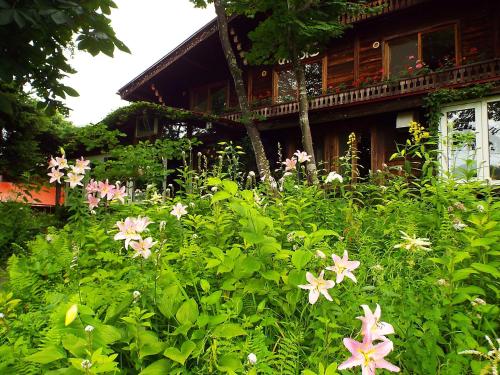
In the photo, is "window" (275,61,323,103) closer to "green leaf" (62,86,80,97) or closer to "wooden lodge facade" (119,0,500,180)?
"wooden lodge facade" (119,0,500,180)

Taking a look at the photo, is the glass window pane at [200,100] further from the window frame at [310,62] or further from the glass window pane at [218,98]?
the window frame at [310,62]

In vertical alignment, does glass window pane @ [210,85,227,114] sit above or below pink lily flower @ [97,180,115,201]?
above

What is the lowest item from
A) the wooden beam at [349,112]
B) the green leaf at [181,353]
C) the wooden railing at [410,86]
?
the green leaf at [181,353]

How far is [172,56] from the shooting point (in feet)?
50.1

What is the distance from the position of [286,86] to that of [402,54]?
428 centimetres

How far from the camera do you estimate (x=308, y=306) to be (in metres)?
1.77

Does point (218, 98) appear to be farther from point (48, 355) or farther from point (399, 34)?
point (48, 355)

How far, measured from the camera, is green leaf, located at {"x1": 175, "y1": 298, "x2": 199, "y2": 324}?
1384 millimetres

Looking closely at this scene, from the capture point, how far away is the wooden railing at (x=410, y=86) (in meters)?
10.3

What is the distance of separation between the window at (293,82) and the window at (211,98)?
273cm

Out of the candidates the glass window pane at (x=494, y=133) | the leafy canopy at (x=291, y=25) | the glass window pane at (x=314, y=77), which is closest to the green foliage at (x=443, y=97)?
the glass window pane at (x=494, y=133)

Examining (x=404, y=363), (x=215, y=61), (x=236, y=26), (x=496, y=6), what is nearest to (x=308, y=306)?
(x=404, y=363)

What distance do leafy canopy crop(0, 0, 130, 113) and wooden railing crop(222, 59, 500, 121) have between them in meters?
9.78

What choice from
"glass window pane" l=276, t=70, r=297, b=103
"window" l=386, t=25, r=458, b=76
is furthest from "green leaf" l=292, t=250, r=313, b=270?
"glass window pane" l=276, t=70, r=297, b=103
